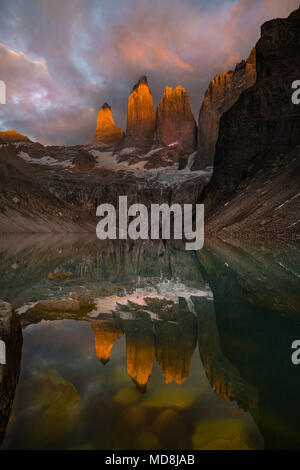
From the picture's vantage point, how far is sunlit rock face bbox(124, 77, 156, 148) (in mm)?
169762

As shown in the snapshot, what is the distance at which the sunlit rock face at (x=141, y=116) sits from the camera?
169762 mm

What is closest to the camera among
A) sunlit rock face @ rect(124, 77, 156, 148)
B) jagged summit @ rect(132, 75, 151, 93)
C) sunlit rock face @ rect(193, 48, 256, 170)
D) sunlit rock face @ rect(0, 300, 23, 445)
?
sunlit rock face @ rect(0, 300, 23, 445)

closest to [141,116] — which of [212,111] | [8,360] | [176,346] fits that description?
[212,111]

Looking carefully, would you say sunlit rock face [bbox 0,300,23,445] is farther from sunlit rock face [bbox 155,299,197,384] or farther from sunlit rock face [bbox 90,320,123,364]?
sunlit rock face [bbox 155,299,197,384]

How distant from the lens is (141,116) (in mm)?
170375

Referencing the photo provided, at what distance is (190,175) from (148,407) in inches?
4950

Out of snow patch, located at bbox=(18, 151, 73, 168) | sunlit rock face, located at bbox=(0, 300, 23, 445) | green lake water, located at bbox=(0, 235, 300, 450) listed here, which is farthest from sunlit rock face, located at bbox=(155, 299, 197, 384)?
snow patch, located at bbox=(18, 151, 73, 168)

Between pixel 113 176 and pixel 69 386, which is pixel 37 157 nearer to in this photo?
pixel 113 176

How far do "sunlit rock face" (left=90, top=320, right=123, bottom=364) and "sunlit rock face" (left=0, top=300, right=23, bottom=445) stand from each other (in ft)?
4.14

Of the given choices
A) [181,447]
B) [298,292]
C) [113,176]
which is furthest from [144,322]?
[113,176]

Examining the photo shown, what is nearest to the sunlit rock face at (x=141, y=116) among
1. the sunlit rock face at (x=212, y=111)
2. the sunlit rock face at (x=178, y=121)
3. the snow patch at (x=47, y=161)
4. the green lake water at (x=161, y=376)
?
the sunlit rock face at (x=178, y=121)

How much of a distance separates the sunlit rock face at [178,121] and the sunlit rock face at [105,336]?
159565 mm
